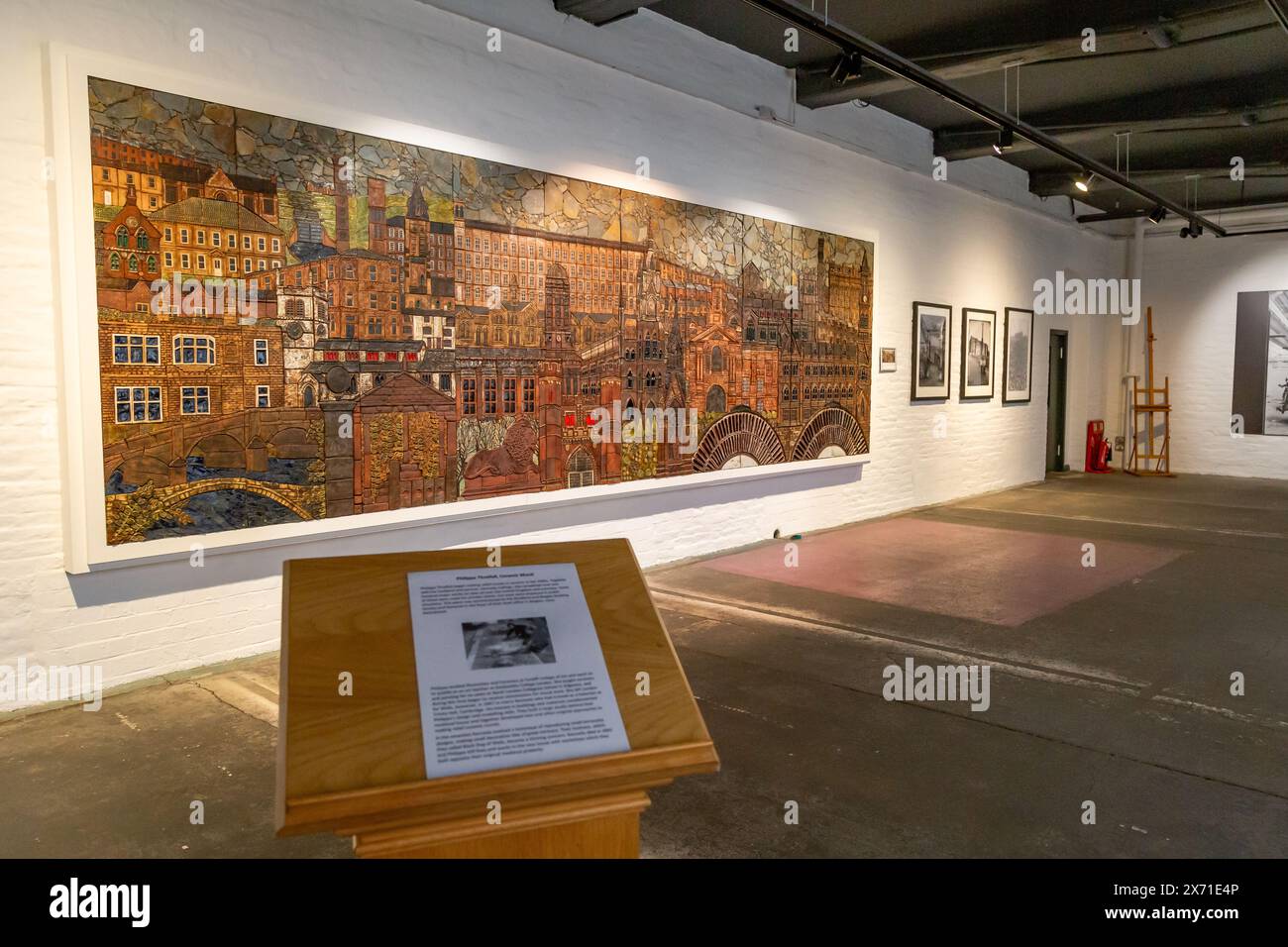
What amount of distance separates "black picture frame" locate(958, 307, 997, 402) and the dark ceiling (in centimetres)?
196

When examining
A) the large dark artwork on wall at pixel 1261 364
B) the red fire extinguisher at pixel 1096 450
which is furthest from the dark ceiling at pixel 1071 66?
the red fire extinguisher at pixel 1096 450

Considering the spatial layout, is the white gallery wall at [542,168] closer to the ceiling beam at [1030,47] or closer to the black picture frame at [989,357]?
the black picture frame at [989,357]

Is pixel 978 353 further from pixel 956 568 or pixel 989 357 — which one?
pixel 956 568

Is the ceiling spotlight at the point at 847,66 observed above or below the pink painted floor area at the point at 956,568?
above

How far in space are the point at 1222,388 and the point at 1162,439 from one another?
3.98ft

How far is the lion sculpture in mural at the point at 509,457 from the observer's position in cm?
599

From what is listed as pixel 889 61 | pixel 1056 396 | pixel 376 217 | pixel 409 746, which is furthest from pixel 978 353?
pixel 409 746

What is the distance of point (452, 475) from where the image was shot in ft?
19.2

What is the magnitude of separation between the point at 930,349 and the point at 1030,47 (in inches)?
153

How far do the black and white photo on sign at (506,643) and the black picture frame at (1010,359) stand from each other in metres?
11.7

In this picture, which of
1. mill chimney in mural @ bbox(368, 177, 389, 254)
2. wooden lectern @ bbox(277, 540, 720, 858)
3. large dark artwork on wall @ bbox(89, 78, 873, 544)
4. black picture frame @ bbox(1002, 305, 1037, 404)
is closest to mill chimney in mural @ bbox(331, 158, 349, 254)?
large dark artwork on wall @ bbox(89, 78, 873, 544)

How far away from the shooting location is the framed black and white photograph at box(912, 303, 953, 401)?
10.5m
